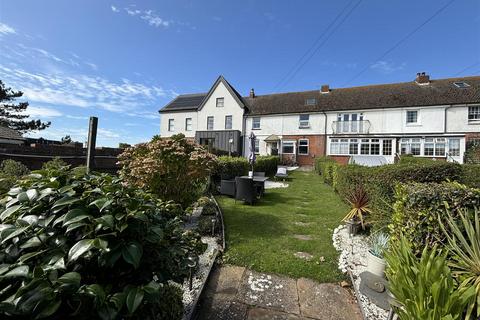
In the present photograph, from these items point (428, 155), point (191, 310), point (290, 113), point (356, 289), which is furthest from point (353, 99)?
point (191, 310)

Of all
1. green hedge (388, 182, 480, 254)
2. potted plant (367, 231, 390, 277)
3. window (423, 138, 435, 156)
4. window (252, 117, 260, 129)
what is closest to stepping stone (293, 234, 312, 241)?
potted plant (367, 231, 390, 277)

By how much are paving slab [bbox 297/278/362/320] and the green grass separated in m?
0.19

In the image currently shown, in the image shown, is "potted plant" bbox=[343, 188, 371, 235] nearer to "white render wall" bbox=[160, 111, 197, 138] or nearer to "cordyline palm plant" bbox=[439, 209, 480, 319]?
"cordyline palm plant" bbox=[439, 209, 480, 319]

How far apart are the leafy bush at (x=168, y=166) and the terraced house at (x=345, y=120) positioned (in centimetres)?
1357

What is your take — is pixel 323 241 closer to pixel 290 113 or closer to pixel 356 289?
pixel 356 289

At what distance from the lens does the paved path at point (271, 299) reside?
2.82 metres

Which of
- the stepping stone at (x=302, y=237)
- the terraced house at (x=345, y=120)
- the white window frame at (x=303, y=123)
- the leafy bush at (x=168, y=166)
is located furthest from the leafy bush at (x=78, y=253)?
the white window frame at (x=303, y=123)

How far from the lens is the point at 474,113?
19016 millimetres

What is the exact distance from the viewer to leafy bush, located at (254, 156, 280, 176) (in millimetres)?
14762

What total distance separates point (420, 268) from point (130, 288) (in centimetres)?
237

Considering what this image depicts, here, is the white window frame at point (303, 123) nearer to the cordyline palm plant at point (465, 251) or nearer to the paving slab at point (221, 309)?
the cordyline palm plant at point (465, 251)

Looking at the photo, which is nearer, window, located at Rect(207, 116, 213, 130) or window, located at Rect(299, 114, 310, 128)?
window, located at Rect(299, 114, 310, 128)

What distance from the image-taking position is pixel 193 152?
5.78 m

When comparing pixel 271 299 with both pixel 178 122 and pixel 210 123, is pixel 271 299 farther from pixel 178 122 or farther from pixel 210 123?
pixel 178 122
